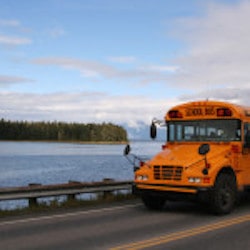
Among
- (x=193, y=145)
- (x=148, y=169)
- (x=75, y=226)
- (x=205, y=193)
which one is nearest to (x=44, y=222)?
(x=75, y=226)

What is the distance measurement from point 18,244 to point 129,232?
2.07m

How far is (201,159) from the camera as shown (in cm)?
1109

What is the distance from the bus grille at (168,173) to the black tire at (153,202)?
81 centimetres

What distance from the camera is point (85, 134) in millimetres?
189125

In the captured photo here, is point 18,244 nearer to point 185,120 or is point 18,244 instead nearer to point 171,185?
point 171,185

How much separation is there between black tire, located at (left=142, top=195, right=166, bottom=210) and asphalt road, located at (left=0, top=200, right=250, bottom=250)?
8.0 inches

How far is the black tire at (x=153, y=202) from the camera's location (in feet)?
38.9

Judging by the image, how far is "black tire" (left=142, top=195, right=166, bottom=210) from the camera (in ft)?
38.9

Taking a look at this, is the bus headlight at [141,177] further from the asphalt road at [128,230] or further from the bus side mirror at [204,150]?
the bus side mirror at [204,150]

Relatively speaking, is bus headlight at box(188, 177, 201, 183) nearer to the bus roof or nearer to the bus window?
the bus window

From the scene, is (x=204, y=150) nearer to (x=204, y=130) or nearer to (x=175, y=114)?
(x=204, y=130)

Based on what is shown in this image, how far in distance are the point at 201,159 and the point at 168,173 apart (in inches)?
32.4

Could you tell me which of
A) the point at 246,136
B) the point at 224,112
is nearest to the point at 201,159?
the point at 224,112

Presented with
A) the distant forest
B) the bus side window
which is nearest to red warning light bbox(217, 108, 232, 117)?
the bus side window
